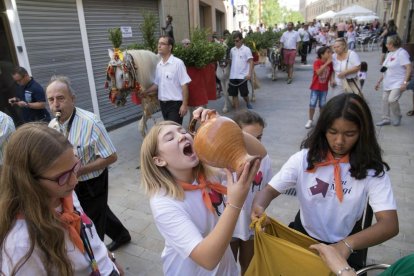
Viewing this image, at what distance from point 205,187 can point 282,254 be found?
47cm

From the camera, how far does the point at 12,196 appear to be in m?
1.14

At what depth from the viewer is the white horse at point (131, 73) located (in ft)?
15.9

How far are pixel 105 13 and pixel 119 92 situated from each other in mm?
3899

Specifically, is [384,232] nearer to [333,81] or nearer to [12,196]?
[12,196]

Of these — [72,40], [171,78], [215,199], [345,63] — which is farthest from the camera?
[72,40]

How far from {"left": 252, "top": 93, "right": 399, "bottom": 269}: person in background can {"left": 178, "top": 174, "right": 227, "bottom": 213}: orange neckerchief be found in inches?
8.8

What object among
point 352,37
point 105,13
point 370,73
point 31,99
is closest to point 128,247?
point 31,99

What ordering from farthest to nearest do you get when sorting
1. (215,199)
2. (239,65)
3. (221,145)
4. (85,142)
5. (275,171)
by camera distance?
(239,65), (275,171), (85,142), (215,199), (221,145)

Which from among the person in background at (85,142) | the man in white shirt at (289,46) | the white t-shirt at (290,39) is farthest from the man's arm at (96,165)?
the white t-shirt at (290,39)

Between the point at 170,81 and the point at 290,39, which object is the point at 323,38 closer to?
the point at 290,39

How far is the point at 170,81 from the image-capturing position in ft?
16.8

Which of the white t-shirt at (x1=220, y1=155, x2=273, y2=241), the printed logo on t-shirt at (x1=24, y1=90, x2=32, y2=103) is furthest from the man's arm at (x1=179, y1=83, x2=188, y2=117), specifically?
the white t-shirt at (x1=220, y1=155, x2=273, y2=241)

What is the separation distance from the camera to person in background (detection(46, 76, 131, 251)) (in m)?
2.35

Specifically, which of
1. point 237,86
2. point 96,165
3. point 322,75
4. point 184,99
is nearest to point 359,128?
point 96,165
